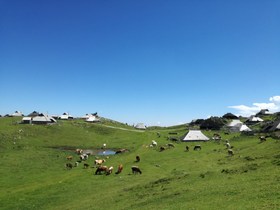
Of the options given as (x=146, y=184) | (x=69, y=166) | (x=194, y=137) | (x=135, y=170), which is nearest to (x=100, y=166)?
(x=135, y=170)

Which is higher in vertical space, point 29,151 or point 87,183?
point 29,151

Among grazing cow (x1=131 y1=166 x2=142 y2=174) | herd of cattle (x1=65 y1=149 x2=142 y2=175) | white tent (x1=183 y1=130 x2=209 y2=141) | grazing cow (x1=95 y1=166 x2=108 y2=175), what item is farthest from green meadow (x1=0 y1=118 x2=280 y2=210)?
white tent (x1=183 y1=130 x2=209 y2=141)

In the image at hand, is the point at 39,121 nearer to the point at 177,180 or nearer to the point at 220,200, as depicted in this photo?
the point at 177,180

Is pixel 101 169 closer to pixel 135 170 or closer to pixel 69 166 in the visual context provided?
pixel 135 170

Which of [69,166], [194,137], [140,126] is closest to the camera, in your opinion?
[69,166]

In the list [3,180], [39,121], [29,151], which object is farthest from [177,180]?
[39,121]

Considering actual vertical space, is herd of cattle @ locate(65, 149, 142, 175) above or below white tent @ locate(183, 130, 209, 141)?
below

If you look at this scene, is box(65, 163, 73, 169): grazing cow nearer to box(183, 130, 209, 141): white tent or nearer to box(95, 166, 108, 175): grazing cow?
box(95, 166, 108, 175): grazing cow

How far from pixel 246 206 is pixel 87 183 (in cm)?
2659

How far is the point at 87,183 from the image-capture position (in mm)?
43250

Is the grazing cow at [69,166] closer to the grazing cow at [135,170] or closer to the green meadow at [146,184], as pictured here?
the green meadow at [146,184]

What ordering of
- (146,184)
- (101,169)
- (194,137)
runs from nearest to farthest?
1. (146,184)
2. (101,169)
3. (194,137)

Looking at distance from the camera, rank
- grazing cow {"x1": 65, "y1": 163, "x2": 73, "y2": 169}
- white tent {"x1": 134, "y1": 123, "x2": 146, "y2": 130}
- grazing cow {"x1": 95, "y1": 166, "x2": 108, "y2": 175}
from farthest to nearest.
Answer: white tent {"x1": 134, "y1": 123, "x2": 146, "y2": 130} → grazing cow {"x1": 65, "y1": 163, "x2": 73, "y2": 169} → grazing cow {"x1": 95, "y1": 166, "x2": 108, "y2": 175}

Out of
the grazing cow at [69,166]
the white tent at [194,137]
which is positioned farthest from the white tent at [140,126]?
the grazing cow at [69,166]
